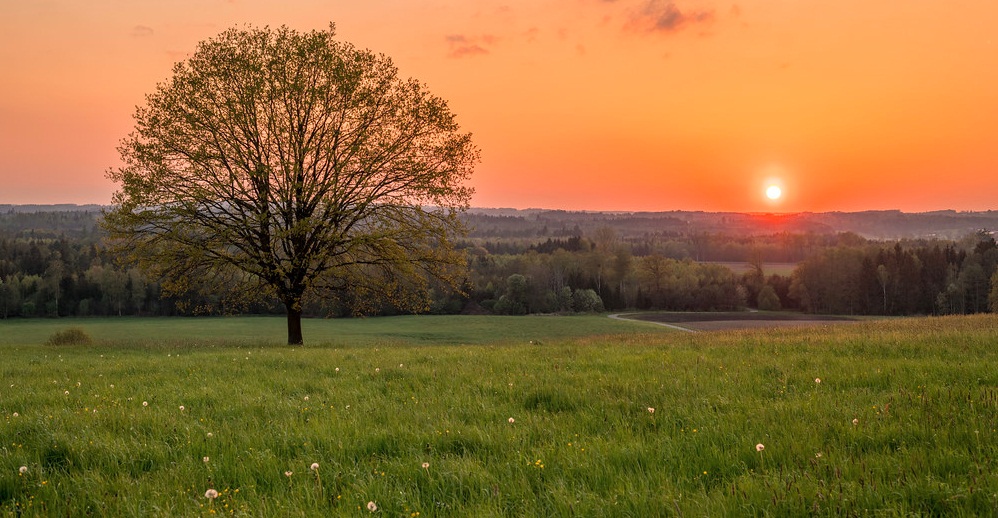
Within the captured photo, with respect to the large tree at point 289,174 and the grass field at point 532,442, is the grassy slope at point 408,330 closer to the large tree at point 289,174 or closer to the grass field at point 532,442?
the large tree at point 289,174

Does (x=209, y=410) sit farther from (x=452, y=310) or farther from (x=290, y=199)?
(x=452, y=310)

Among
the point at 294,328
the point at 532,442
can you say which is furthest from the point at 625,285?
the point at 532,442

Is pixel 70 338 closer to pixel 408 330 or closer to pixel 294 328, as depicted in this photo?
pixel 294 328

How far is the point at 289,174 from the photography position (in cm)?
2403

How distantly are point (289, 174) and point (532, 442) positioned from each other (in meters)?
21.3

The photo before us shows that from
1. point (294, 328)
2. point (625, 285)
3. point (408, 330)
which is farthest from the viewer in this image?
point (625, 285)

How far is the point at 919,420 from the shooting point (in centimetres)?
567

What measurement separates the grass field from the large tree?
14692 mm

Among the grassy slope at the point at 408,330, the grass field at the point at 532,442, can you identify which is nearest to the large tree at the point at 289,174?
the grass field at the point at 532,442

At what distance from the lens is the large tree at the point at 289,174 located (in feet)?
76.6

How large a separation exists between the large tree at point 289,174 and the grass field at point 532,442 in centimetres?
1469

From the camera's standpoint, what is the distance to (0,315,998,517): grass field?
165 inches

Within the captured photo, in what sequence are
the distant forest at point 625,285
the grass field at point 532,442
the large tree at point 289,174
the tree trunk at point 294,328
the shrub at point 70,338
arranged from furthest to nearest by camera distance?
the distant forest at point 625,285, the shrub at point 70,338, the tree trunk at point 294,328, the large tree at point 289,174, the grass field at point 532,442

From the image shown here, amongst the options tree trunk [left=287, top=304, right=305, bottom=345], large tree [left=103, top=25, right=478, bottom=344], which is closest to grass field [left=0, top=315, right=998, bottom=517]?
large tree [left=103, top=25, right=478, bottom=344]
